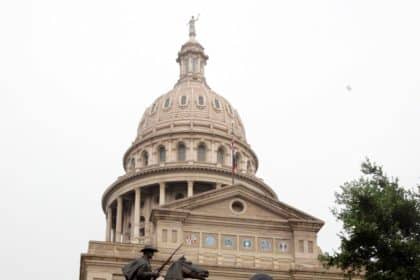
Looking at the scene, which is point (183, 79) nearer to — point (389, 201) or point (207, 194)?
point (207, 194)

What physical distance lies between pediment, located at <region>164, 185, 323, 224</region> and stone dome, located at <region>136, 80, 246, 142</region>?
2094 centimetres

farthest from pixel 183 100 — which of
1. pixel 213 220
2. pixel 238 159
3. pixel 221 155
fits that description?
pixel 213 220

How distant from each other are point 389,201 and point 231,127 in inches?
1942

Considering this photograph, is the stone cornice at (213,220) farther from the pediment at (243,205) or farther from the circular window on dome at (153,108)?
the circular window on dome at (153,108)

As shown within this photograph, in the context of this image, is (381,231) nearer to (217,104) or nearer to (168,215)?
(168,215)

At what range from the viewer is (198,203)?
187 feet

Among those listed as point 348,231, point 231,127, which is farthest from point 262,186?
point 348,231

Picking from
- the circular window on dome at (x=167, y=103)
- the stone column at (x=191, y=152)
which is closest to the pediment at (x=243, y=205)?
the stone column at (x=191, y=152)

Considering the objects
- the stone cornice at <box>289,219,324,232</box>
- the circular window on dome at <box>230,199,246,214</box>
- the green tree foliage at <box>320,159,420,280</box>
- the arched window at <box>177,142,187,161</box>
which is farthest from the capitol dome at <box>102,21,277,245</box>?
the green tree foliage at <box>320,159,420,280</box>

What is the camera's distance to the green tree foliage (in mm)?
31500

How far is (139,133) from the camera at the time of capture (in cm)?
8244

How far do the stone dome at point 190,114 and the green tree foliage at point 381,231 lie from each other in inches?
1791

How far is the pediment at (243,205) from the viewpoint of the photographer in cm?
5712

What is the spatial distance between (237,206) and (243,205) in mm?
440
